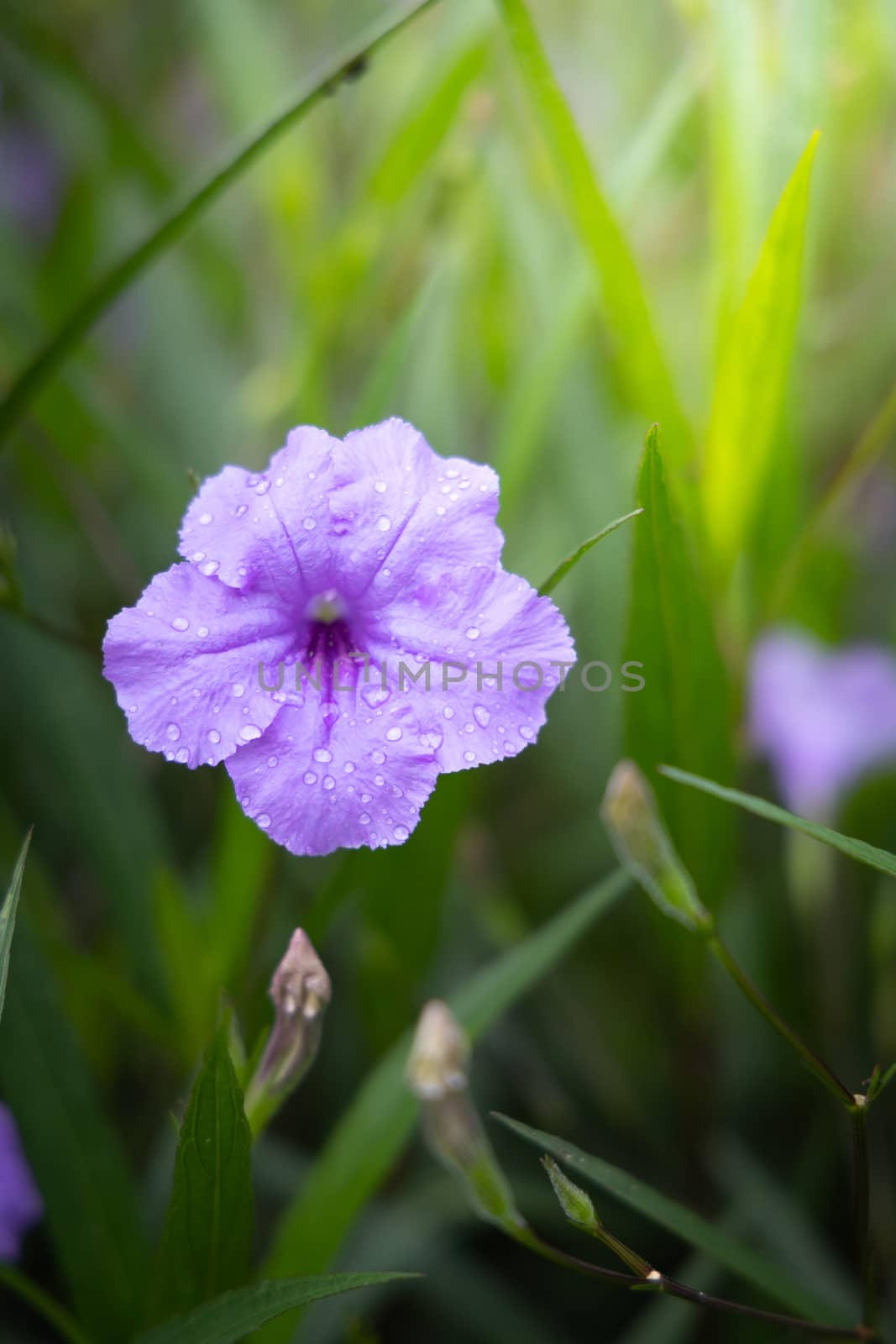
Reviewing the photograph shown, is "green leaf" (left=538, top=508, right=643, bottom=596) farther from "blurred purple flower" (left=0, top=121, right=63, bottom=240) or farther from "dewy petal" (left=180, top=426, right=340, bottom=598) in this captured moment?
"blurred purple flower" (left=0, top=121, right=63, bottom=240)

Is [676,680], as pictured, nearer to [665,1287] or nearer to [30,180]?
[665,1287]

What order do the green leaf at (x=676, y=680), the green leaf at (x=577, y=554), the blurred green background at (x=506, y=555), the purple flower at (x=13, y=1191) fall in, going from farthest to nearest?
the blurred green background at (x=506, y=555) < the purple flower at (x=13, y=1191) < the green leaf at (x=676, y=680) < the green leaf at (x=577, y=554)

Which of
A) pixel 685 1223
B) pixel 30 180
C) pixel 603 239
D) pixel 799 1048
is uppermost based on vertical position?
pixel 30 180

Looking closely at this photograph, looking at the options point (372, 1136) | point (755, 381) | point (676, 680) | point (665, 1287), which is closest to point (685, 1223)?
point (665, 1287)

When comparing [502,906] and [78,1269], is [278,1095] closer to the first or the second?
[78,1269]

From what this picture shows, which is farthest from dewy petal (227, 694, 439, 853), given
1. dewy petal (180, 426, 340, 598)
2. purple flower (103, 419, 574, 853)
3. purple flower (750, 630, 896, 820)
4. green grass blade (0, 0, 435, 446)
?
purple flower (750, 630, 896, 820)

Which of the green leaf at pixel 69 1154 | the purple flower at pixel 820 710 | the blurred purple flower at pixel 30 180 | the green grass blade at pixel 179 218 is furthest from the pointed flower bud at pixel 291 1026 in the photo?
the blurred purple flower at pixel 30 180

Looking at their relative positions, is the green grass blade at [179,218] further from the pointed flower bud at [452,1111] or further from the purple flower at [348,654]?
the pointed flower bud at [452,1111]
